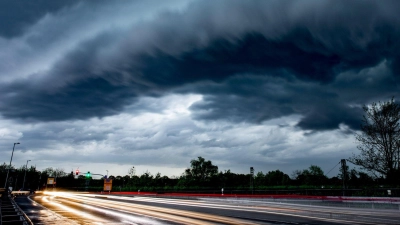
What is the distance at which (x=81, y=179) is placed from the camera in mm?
175625

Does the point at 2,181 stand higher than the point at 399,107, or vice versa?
the point at 399,107

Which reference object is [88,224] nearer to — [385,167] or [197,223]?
[197,223]

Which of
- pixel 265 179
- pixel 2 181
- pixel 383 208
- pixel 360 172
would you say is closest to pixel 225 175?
pixel 265 179

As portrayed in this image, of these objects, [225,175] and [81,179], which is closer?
Answer: [225,175]

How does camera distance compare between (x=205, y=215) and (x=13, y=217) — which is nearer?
(x=13, y=217)

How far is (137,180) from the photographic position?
389 ft

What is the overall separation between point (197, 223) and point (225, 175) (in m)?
105

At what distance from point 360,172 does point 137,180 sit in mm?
90431

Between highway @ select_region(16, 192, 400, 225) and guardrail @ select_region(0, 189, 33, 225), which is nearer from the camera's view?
guardrail @ select_region(0, 189, 33, 225)

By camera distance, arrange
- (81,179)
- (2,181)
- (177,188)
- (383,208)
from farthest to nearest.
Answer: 1. (81,179)
2. (2,181)
3. (177,188)
4. (383,208)

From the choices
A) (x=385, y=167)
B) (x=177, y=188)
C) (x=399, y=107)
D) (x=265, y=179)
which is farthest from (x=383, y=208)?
(x=265, y=179)

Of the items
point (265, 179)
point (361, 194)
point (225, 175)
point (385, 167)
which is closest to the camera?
point (361, 194)

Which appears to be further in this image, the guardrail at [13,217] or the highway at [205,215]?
the highway at [205,215]

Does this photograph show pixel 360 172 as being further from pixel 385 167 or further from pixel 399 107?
pixel 399 107
